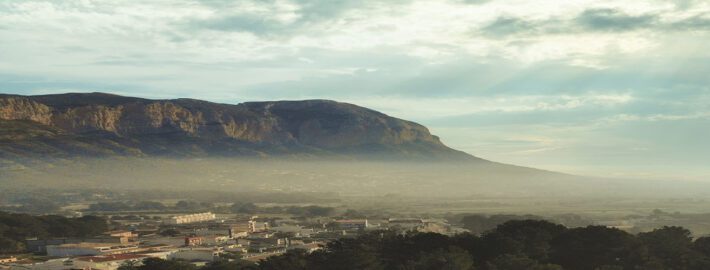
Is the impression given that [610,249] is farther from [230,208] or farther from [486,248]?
[230,208]

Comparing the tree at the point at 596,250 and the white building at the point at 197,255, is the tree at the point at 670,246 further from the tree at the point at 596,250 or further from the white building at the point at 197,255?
the white building at the point at 197,255

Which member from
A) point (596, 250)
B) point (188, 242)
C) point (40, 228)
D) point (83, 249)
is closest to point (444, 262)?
point (596, 250)

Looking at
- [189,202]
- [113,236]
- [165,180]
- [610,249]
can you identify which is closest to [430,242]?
[610,249]

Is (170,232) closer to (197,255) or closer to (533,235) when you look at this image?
(197,255)

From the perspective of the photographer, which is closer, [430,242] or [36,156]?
[430,242]

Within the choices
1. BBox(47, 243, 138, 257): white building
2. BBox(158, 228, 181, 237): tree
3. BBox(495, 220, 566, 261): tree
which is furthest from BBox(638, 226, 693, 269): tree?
BBox(158, 228, 181, 237): tree

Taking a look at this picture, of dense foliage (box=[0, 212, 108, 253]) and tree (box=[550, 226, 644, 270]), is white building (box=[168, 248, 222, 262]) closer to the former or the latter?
dense foliage (box=[0, 212, 108, 253])
